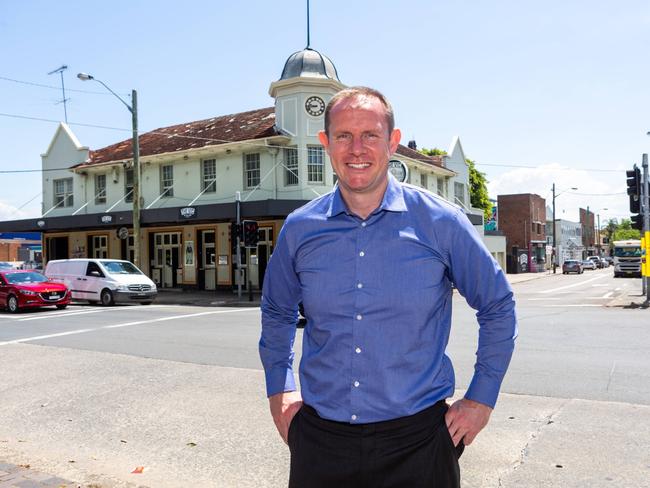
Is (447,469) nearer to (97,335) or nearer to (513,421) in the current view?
(513,421)

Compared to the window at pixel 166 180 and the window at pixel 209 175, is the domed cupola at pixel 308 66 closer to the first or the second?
the window at pixel 209 175

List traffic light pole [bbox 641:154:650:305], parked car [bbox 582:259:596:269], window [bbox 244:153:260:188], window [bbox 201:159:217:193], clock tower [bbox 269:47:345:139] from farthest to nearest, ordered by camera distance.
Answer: parked car [bbox 582:259:596:269]
window [bbox 201:159:217:193]
window [bbox 244:153:260:188]
clock tower [bbox 269:47:345:139]
traffic light pole [bbox 641:154:650:305]

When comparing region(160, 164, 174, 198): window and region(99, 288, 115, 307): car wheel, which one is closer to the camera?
region(99, 288, 115, 307): car wheel

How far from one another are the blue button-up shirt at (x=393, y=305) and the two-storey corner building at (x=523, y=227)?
210 feet

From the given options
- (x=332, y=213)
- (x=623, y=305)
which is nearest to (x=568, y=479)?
(x=332, y=213)

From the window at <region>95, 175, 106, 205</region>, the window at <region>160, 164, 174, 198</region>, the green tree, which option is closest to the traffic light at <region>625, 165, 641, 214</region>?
the window at <region>160, 164, 174, 198</region>

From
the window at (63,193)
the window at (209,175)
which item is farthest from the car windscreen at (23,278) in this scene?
the window at (63,193)

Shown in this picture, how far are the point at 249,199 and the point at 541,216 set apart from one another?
2091 inches

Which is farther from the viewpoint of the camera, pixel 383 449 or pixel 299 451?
pixel 299 451

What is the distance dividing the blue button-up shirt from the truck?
165ft

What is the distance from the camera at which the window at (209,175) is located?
3036 centimetres

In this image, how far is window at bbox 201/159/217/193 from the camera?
3036 cm

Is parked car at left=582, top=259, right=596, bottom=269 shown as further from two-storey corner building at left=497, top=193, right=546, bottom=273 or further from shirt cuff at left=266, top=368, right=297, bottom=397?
shirt cuff at left=266, top=368, right=297, bottom=397

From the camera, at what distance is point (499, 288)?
7.23 ft
